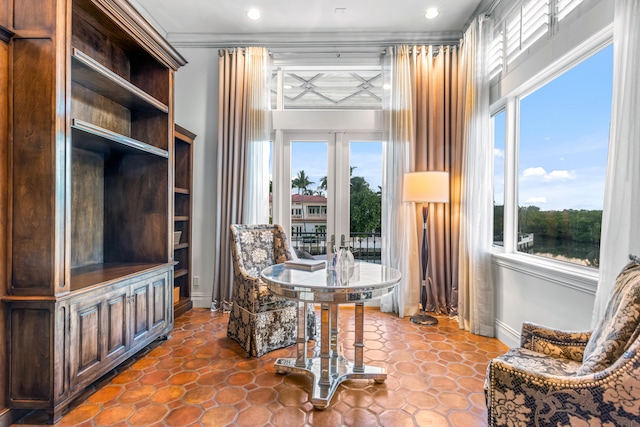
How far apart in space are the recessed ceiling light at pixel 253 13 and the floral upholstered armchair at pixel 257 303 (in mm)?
2240

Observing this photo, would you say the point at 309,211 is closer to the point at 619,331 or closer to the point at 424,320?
the point at 424,320

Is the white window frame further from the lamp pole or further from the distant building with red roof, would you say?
the distant building with red roof

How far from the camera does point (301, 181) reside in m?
3.93

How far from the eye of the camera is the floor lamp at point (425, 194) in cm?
310

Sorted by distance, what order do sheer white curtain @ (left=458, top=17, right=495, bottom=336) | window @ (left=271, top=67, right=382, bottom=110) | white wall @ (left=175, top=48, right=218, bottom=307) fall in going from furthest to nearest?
window @ (left=271, top=67, right=382, bottom=110) → white wall @ (left=175, top=48, right=218, bottom=307) → sheer white curtain @ (left=458, top=17, right=495, bottom=336)

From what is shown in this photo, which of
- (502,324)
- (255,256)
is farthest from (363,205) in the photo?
(502,324)

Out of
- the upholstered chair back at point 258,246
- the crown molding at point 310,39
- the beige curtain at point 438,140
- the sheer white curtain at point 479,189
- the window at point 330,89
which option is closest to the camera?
the upholstered chair back at point 258,246

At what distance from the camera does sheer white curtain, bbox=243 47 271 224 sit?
3619 millimetres

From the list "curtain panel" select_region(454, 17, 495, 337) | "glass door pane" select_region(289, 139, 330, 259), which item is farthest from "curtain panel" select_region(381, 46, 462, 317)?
"glass door pane" select_region(289, 139, 330, 259)

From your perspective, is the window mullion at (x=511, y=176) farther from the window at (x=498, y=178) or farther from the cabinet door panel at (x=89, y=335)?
the cabinet door panel at (x=89, y=335)

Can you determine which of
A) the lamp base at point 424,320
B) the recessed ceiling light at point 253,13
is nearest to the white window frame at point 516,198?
the lamp base at point 424,320

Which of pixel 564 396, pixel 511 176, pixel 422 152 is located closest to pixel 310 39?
pixel 422 152

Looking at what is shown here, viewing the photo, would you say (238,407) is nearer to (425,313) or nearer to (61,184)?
(61,184)

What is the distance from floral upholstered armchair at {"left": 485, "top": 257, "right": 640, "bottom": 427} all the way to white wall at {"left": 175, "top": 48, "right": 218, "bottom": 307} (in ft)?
10.8
